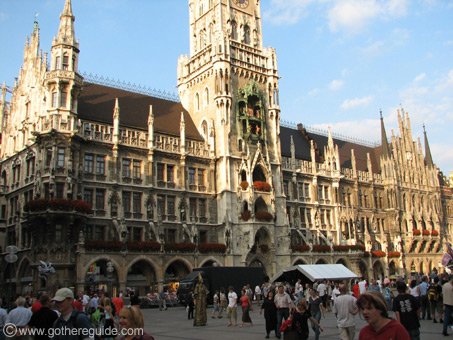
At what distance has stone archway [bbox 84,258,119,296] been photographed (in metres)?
36.2

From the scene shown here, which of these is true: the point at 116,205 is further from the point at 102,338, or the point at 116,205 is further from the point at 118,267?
the point at 102,338

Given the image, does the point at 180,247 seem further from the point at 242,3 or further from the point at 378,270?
the point at 378,270

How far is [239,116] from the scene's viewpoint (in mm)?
49469

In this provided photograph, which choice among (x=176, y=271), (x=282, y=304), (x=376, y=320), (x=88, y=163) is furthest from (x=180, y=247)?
(x=376, y=320)

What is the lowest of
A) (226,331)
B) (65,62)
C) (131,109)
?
(226,331)

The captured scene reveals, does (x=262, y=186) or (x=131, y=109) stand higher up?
(x=131, y=109)

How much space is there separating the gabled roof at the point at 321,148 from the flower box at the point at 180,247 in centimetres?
1827

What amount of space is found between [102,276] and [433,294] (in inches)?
1001

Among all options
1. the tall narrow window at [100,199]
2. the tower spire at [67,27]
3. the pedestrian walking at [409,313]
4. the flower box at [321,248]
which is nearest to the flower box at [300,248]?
the flower box at [321,248]

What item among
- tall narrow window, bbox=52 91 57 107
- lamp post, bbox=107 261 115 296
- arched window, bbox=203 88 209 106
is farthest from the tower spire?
lamp post, bbox=107 261 115 296

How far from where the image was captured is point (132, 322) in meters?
5.86

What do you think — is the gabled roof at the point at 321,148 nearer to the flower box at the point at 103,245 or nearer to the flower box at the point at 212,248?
the flower box at the point at 212,248

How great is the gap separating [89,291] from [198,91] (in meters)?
24.7

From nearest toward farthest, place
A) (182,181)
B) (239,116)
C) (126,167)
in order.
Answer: (126,167) < (182,181) < (239,116)
